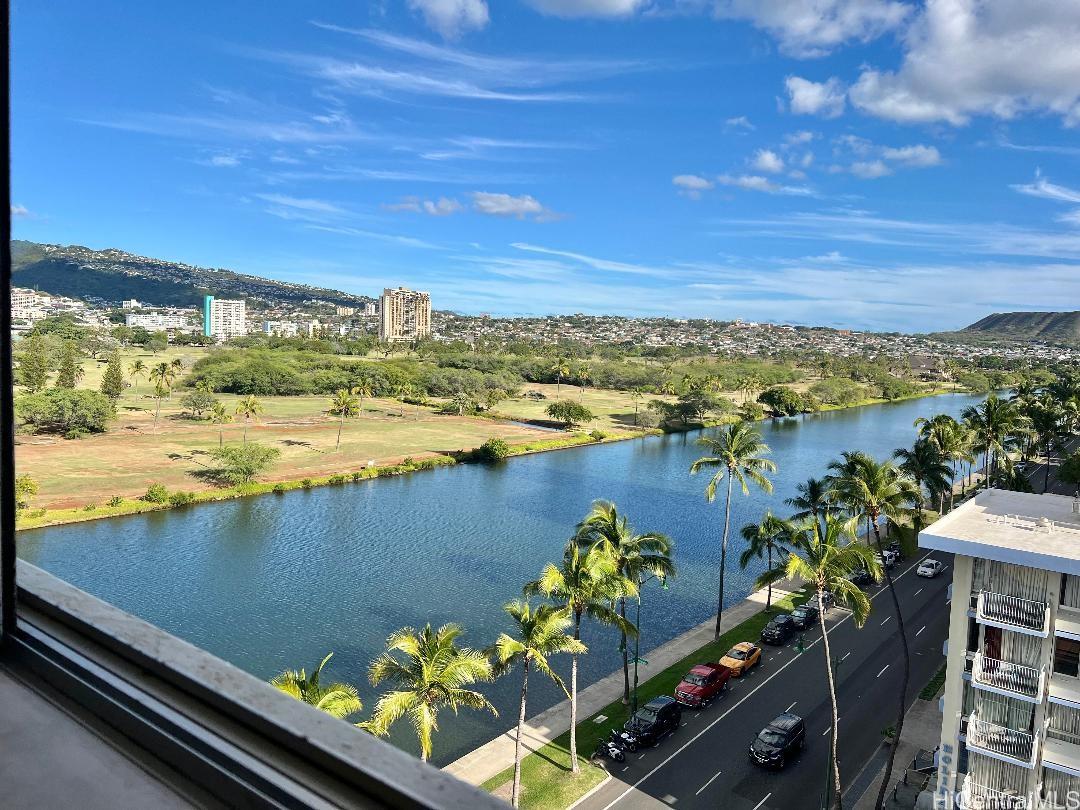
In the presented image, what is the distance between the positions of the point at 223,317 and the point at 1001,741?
121025 mm

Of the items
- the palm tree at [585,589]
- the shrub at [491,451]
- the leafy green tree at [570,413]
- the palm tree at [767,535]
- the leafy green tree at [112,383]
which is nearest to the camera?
the palm tree at [585,589]

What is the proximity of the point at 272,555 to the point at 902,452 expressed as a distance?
686 inches

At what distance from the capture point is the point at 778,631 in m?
16.1

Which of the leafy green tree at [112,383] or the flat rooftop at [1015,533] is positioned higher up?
the flat rooftop at [1015,533]

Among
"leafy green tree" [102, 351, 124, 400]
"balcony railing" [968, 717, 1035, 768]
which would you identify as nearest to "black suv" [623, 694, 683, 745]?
"balcony railing" [968, 717, 1035, 768]

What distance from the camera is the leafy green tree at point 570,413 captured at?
151 feet

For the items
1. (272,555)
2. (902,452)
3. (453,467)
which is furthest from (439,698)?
(453,467)

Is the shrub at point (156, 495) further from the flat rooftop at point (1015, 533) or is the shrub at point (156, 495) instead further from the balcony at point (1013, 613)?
the balcony at point (1013, 613)

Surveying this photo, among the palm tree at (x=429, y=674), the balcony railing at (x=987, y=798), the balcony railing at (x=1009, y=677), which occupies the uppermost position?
the balcony railing at (x=1009, y=677)

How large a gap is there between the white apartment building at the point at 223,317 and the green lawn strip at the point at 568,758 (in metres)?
99.6

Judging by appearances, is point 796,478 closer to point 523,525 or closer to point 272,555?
point 523,525

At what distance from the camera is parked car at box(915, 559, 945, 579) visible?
832 inches

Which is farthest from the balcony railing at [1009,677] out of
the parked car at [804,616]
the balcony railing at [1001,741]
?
the parked car at [804,616]

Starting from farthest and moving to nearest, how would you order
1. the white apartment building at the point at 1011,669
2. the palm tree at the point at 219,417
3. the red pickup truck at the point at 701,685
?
the palm tree at the point at 219,417, the red pickup truck at the point at 701,685, the white apartment building at the point at 1011,669
